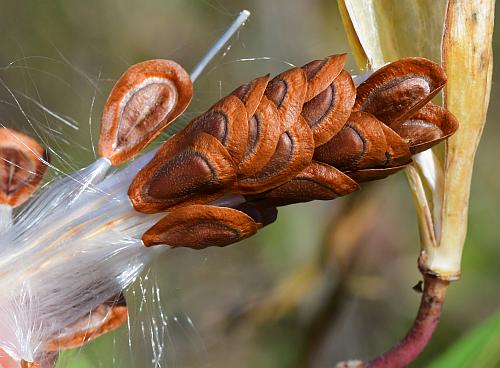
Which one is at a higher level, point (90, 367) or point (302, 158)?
point (302, 158)

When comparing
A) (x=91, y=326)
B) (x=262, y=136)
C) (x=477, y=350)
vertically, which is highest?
(x=262, y=136)

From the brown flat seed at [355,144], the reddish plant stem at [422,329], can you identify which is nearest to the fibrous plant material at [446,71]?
the reddish plant stem at [422,329]

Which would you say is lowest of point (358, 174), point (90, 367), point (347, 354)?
point (347, 354)

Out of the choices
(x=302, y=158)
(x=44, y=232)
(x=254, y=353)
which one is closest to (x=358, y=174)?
(x=302, y=158)

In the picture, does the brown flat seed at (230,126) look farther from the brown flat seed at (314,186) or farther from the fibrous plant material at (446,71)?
the fibrous plant material at (446,71)

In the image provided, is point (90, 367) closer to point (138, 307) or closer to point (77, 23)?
point (138, 307)

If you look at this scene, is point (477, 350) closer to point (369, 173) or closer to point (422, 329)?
point (422, 329)

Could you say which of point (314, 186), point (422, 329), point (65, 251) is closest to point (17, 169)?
point (65, 251)

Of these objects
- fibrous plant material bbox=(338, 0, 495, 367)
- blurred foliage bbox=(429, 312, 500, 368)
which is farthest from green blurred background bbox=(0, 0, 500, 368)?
fibrous plant material bbox=(338, 0, 495, 367)
